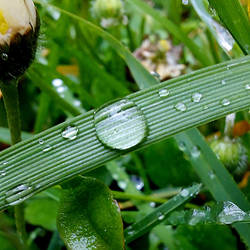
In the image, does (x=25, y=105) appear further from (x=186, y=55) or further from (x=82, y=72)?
(x=186, y=55)

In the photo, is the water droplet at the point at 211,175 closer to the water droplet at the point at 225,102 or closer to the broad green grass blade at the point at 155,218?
the broad green grass blade at the point at 155,218

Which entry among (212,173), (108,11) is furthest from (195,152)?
(108,11)

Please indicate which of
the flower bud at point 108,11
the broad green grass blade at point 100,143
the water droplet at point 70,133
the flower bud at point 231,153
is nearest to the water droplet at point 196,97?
the broad green grass blade at point 100,143


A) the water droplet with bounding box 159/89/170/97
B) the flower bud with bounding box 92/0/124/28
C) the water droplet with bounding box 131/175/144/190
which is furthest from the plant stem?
the flower bud with bounding box 92/0/124/28

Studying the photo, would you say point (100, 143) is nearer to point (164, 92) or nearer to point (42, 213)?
point (164, 92)

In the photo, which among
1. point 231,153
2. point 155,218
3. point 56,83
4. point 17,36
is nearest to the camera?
point 17,36
